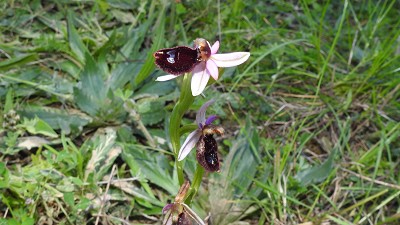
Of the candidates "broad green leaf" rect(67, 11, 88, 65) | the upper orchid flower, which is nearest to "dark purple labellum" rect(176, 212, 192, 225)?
the upper orchid flower

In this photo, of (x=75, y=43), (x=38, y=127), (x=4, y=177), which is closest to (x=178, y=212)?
(x=4, y=177)

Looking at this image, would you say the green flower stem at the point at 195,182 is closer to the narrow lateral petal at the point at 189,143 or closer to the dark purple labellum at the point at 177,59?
the narrow lateral petal at the point at 189,143

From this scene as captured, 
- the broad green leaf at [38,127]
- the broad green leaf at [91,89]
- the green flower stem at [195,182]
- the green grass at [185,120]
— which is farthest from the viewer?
the broad green leaf at [91,89]

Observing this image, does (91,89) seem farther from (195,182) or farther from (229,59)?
(229,59)

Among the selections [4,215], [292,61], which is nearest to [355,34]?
[292,61]

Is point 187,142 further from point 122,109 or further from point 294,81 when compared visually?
point 294,81

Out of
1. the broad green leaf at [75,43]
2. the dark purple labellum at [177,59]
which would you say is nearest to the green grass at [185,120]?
the broad green leaf at [75,43]
